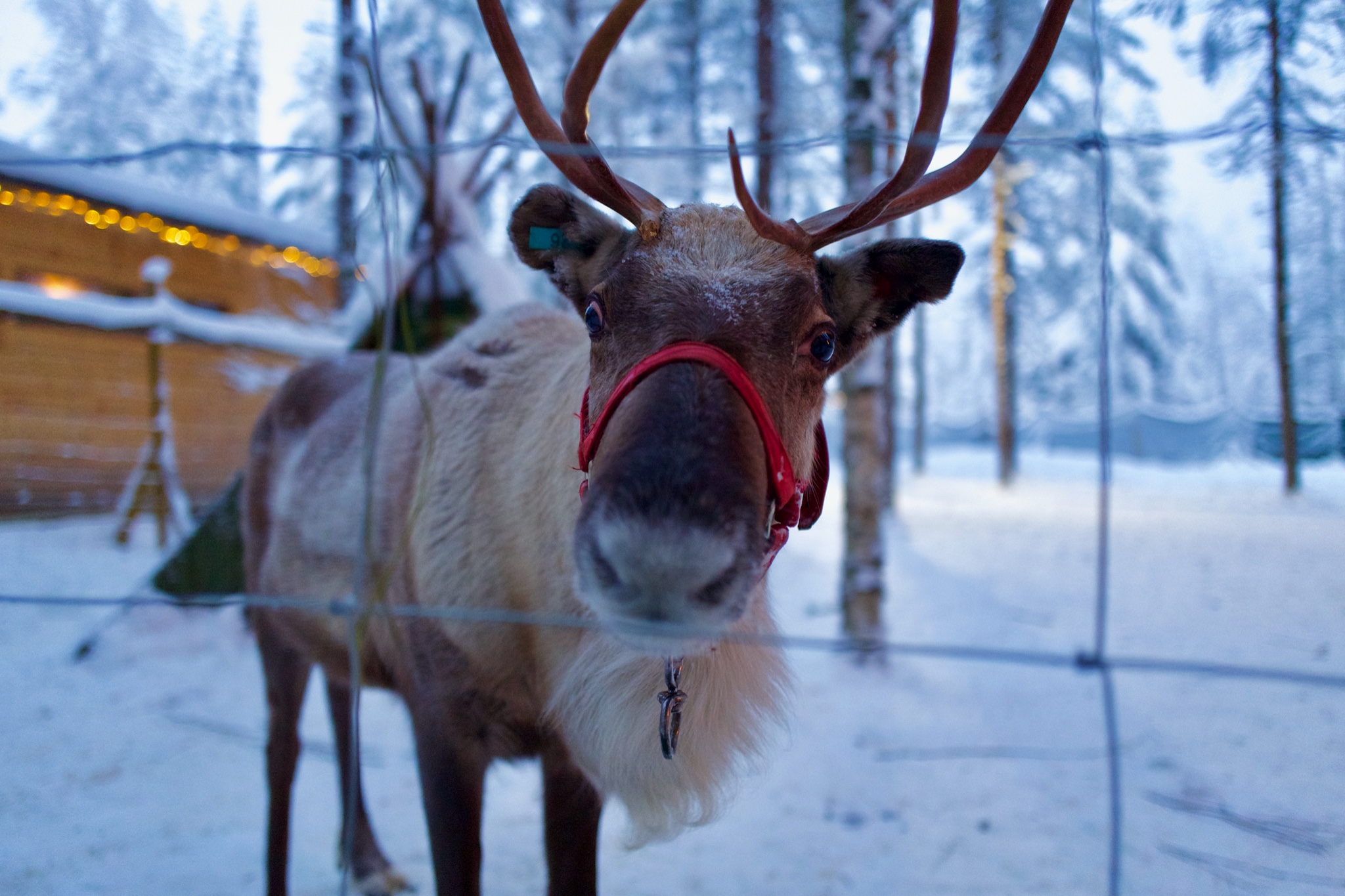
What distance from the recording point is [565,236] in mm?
2102

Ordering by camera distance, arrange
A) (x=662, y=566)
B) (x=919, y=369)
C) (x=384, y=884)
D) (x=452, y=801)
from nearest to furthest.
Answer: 1. (x=662, y=566)
2. (x=452, y=801)
3. (x=384, y=884)
4. (x=919, y=369)

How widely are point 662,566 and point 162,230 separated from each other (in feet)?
33.2

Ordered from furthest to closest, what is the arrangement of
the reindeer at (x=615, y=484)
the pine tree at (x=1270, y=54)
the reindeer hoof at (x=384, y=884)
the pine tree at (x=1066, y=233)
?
the pine tree at (x=1066, y=233) < the reindeer hoof at (x=384, y=884) < the pine tree at (x=1270, y=54) < the reindeer at (x=615, y=484)

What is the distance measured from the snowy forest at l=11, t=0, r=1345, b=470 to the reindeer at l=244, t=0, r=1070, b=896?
0.94 ft

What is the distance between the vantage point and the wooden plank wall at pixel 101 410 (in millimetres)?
6285

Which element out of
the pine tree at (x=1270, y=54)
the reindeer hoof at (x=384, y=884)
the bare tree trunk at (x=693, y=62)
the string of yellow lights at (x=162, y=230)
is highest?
the bare tree trunk at (x=693, y=62)

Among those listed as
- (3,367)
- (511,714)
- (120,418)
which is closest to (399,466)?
(511,714)

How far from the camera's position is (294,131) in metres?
15.3

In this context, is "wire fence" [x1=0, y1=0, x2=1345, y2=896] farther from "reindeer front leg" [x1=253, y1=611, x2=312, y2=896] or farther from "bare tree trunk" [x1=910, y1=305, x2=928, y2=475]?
"bare tree trunk" [x1=910, y1=305, x2=928, y2=475]

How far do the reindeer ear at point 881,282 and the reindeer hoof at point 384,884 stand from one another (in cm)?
306

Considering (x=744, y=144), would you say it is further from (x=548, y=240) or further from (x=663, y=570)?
(x=663, y=570)

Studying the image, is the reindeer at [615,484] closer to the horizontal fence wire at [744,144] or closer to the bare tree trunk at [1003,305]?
the horizontal fence wire at [744,144]

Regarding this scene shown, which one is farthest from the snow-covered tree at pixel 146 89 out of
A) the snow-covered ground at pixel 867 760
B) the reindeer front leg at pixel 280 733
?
the reindeer front leg at pixel 280 733

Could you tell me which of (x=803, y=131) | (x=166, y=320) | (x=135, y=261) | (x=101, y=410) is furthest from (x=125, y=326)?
(x=803, y=131)
